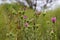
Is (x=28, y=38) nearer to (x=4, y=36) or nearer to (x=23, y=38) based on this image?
(x=23, y=38)

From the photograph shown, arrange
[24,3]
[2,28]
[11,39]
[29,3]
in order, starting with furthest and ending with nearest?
[24,3] < [29,3] < [2,28] < [11,39]

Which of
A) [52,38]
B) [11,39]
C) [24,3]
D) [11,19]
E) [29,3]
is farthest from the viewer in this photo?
[24,3]

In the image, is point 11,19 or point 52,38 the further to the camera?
point 11,19

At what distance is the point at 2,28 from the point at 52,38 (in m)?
0.74

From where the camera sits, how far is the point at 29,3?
7062 millimetres

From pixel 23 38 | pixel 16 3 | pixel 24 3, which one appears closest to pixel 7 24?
pixel 23 38

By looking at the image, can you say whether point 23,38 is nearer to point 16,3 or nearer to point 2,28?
point 2,28

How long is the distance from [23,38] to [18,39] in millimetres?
260

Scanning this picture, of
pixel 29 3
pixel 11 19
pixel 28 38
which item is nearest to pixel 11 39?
pixel 28 38

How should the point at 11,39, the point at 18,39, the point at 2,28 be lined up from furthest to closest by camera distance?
the point at 2,28 < the point at 18,39 < the point at 11,39

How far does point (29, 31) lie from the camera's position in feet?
8.21

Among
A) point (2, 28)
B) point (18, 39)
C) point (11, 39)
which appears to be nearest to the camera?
point (11, 39)

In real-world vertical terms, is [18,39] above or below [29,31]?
below

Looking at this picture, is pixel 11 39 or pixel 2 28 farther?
pixel 2 28
